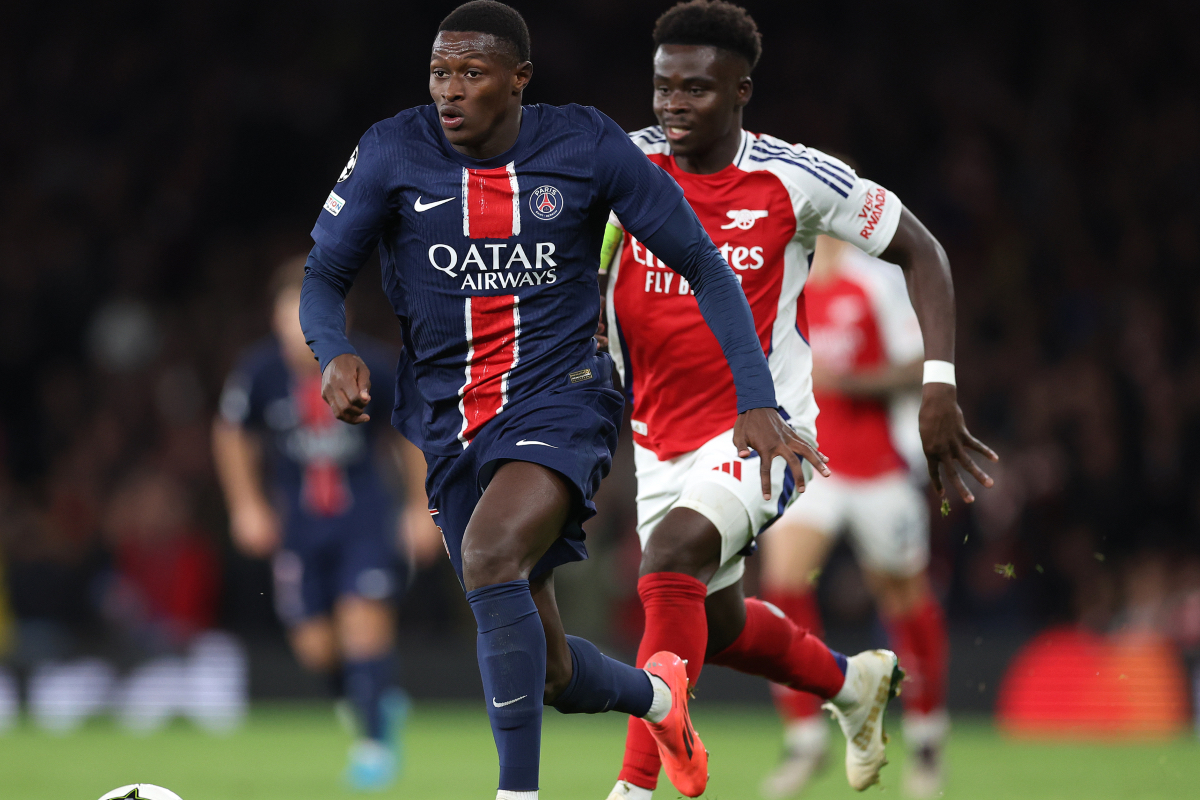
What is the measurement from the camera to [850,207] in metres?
4.91

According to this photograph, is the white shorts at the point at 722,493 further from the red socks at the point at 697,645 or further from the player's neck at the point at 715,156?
the player's neck at the point at 715,156

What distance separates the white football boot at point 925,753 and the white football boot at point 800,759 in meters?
0.37

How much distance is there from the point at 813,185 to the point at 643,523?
3.94 feet

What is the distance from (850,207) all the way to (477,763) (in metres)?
4.46

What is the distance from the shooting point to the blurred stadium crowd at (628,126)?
436 inches

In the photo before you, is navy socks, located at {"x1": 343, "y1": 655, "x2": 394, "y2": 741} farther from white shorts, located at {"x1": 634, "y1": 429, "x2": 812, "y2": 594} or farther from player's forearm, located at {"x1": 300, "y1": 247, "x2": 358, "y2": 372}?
player's forearm, located at {"x1": 300, "y1": 247, "x2": 358, "y2": 372}

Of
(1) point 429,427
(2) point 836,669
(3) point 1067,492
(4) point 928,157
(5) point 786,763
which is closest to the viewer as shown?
(1) point 429,427

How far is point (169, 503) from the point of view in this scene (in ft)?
40.4

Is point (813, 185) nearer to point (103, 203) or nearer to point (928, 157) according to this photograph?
point (928, 157)

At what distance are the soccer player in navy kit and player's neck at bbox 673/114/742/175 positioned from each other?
2.31 ft

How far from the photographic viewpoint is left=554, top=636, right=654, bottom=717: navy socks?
4352 millimetres

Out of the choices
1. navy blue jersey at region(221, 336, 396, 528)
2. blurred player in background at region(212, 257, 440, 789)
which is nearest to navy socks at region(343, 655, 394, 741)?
blurred player in background at region(212, 257, 440, 789)

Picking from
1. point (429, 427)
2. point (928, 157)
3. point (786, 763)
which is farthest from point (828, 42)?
point (429, 427)

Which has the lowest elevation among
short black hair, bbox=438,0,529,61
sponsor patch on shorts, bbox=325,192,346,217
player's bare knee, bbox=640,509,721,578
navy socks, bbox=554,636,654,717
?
A: navy socks, bbox=554,636,654,717
